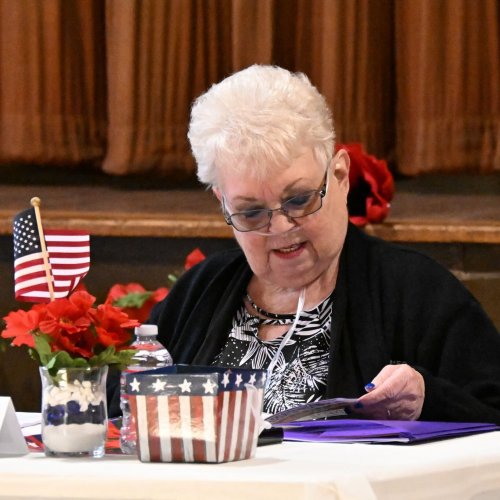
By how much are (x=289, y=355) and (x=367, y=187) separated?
1.07 meters

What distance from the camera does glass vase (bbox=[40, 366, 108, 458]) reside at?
1.66 m

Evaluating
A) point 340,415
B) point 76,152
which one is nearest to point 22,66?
point 76,152

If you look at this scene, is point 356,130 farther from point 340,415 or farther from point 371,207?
point 340,415

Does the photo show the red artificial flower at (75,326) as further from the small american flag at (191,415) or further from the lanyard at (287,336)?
the lanyard at (287,336)

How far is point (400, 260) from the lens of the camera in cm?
244

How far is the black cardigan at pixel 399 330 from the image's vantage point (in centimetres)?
218

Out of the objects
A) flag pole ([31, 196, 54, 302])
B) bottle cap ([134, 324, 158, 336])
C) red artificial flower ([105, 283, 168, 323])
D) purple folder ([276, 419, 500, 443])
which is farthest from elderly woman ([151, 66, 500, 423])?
red artificial flower ([105, 283, 168, 323])

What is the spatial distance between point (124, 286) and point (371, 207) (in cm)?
77

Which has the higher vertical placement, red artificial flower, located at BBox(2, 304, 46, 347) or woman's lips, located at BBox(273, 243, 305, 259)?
red artificial flower, located at BBox(2, 304, 46, 347)

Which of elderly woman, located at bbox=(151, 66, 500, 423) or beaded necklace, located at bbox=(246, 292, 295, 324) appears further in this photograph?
beaded necklace, located at bbox=(246, 292, 295, 324)

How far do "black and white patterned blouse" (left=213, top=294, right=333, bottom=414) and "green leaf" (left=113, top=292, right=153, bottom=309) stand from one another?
2.95ft

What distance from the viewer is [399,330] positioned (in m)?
2.33

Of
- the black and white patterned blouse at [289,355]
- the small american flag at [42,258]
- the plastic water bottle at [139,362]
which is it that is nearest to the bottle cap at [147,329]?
the plastic water bottle at [139,362]

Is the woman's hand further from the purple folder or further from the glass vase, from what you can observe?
the glass vase
